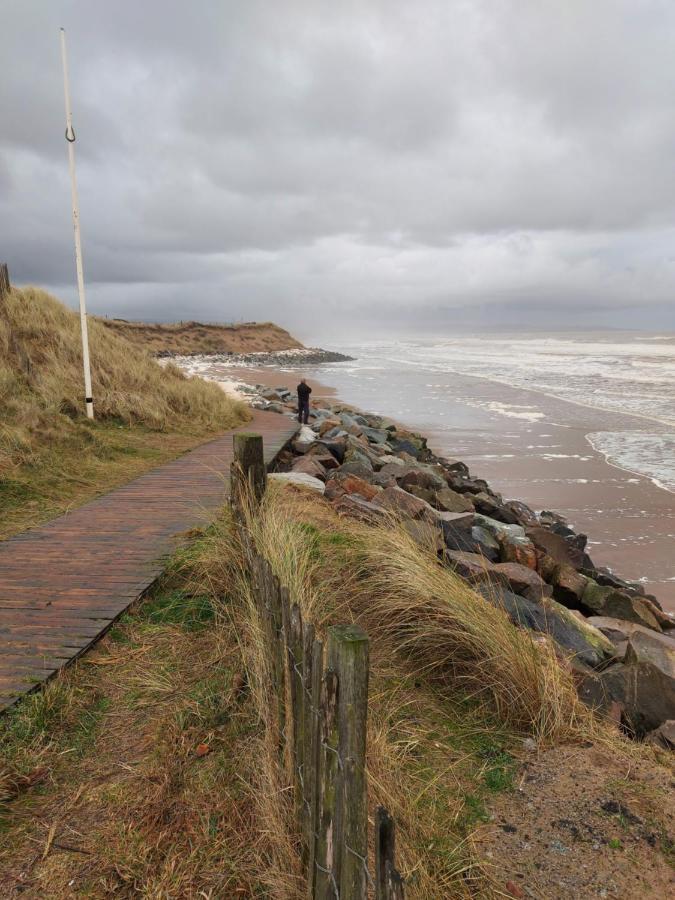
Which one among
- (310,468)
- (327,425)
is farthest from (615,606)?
(327,425)

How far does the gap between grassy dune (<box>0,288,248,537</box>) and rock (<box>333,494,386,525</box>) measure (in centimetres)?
322

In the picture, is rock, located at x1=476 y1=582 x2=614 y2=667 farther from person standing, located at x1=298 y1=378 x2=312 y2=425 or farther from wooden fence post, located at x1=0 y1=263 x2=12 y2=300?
wooden fence post, located at x1=0 y1=263 x2=12 y2=300

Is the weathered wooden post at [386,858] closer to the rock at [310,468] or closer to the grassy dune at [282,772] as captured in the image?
the grassy dune at [282,772]

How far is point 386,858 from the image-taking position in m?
1.48

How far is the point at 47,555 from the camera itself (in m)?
5.30

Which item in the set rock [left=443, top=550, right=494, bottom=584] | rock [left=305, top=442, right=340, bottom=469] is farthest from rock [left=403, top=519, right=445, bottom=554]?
rock [left=305, top=442, right=340, bottom=469]

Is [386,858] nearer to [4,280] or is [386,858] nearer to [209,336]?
[4,280]

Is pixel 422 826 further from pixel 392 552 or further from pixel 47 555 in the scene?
pixel 47 555

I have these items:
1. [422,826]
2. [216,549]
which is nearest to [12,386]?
[216,549]

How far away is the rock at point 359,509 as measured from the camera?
603 centimetres

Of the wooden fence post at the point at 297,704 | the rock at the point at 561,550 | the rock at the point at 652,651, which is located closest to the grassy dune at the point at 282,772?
the wooden fence post at the point at 297,704

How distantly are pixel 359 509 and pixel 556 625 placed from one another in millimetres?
2382

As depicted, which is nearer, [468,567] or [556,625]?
[556,625]

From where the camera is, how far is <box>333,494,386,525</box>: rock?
19.8ft
